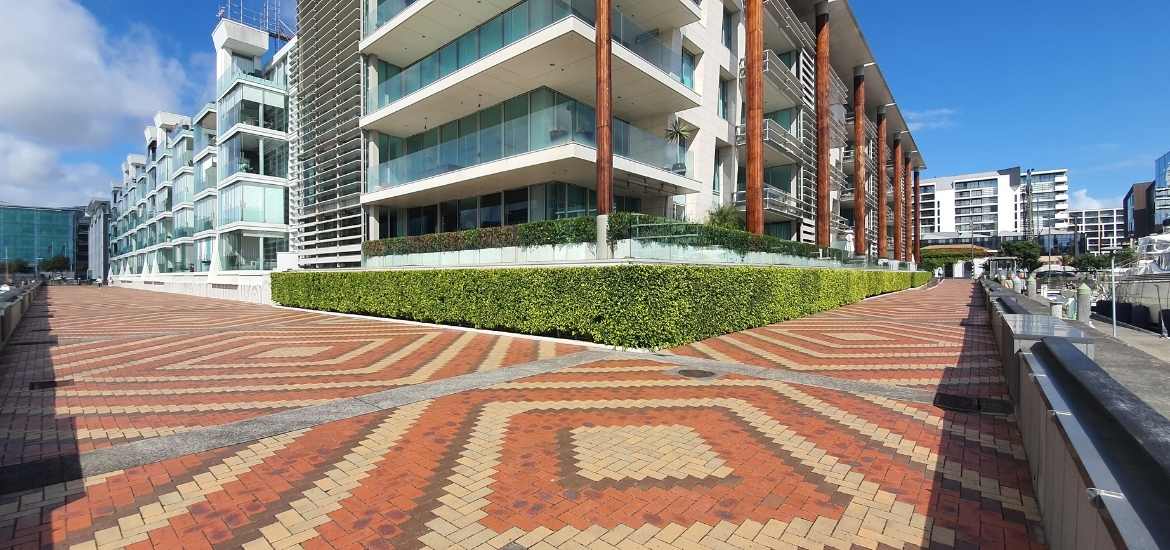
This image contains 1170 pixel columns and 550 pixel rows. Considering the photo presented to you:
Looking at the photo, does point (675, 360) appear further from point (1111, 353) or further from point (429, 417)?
point (1111, 353)

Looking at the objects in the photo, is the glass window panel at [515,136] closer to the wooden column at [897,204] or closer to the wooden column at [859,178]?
the wooden column at [859,178]

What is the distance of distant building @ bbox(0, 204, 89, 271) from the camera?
123 meters

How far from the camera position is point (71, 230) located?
124562mm

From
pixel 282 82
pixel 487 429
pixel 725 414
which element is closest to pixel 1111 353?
pixel 725 414

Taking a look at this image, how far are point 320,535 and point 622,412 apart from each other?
3.49 metres

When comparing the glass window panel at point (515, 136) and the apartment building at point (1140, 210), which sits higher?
the apartment building at point (1140, 210)

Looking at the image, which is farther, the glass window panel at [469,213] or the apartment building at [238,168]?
the apartment building at [238,168]

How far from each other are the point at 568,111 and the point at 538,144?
4.46 ft

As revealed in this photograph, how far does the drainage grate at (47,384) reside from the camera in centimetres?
755

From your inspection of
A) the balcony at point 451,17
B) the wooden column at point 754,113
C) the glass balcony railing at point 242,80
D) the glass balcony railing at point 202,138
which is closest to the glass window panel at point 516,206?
the balcony at point 451,17

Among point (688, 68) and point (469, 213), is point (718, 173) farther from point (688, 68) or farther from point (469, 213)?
point (469, 213)

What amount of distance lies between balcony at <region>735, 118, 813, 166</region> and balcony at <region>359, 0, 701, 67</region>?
21.8 ft

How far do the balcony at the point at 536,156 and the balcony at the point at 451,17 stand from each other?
2665 millimetres

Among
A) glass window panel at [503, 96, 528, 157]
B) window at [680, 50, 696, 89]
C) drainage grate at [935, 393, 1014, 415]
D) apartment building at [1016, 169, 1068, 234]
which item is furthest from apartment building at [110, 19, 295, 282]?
apartment building at [1016, 169, 1068, 234]
